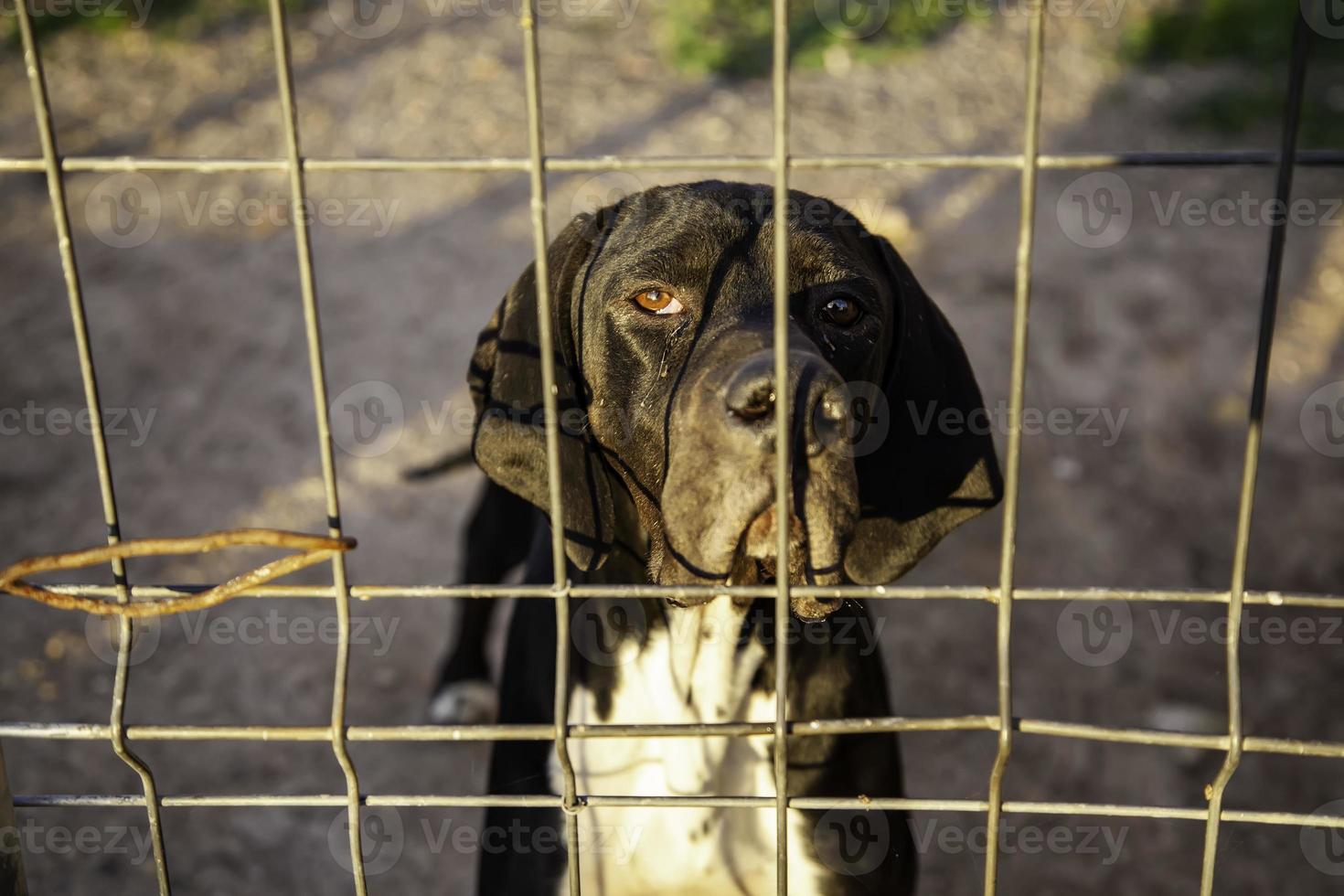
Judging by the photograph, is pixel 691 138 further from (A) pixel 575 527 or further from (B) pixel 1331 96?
(A) pixel 575 527

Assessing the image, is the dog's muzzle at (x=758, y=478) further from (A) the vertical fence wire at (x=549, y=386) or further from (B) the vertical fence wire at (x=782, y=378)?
(A) the vertical fence wire at (x=549, y=386)

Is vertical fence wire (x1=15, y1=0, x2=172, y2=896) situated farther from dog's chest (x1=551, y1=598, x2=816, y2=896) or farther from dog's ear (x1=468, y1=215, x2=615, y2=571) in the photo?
dog's chest (x1=551, y1=598, x2=816, y2=896)

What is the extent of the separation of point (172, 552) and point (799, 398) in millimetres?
969

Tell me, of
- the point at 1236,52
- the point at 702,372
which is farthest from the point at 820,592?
the point at 1236,52

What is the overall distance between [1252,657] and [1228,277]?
268 cm

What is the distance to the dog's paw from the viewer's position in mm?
4434

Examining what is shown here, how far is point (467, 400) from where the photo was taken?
5.82m

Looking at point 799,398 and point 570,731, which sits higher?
point 799,398

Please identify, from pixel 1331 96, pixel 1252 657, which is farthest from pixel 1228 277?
pixel 1252 657

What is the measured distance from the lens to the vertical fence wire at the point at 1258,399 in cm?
156

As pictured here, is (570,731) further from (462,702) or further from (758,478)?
(462,702)

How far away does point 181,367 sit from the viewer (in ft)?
19.9

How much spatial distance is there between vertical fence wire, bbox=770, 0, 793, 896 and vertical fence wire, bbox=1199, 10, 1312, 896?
1.95ft

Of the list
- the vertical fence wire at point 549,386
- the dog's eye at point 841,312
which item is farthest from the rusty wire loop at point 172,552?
the dog's eye at point 841,312
